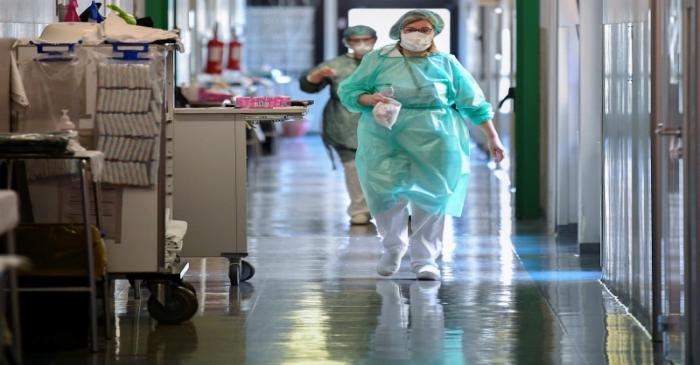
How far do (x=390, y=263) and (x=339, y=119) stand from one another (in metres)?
3.00

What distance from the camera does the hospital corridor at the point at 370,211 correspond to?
5.29m

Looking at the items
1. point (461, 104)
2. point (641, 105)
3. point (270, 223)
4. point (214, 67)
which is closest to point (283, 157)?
point (214, 67)

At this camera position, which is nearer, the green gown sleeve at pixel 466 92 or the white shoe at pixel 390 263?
the green gown sleeve at pixel 466 92

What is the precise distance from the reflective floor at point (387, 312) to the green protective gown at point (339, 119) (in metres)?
0.77

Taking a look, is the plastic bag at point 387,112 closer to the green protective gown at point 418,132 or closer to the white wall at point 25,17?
the green protective gown at point 418,132

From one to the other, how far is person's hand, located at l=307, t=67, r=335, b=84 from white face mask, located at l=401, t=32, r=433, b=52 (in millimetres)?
2654

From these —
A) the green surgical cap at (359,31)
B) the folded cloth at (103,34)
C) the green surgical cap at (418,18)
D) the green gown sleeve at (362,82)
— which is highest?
the green surgical cap at (359,31)

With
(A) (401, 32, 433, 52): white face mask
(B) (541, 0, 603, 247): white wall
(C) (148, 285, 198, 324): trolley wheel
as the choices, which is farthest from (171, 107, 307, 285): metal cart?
(B) (541, 0, 603, 247): white wall

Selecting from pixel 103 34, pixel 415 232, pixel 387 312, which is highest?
pixel 103 34

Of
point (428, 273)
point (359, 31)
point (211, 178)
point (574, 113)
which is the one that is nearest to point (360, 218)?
point (359, 31)

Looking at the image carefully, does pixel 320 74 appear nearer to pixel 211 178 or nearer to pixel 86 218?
pixel 211 178

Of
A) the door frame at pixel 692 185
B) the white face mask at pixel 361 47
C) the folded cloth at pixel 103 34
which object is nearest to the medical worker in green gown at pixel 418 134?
the folded cloth at pixel 103 34

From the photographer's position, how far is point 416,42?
7219 mm

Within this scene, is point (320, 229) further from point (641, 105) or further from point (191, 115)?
point (641, 105)
